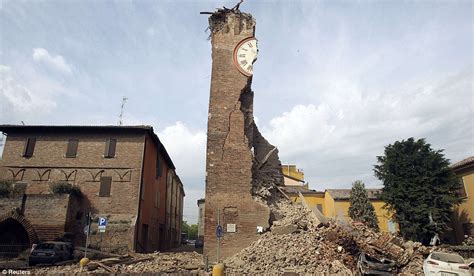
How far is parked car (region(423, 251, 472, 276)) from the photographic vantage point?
33.0 ft

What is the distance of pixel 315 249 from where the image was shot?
11.6 m

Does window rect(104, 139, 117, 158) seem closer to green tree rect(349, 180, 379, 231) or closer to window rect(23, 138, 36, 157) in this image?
window rect(23, 138, 36, 157)

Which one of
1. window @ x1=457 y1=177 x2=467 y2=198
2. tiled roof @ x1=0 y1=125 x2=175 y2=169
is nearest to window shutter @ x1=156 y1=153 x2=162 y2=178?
tiled roof @ x1=0 y1=125 x2=175 y2=169

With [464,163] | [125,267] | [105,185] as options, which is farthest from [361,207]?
[125,267]

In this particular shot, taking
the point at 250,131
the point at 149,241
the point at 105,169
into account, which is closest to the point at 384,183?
the point at 250,131

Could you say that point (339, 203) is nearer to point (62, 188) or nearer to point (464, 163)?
point (464, 163)

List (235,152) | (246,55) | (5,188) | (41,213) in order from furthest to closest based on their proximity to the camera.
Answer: (5,188) → (41,213) → (246,55) → (235,152)

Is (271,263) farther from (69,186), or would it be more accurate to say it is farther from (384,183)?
(384,183)

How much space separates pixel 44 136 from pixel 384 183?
2447 cm

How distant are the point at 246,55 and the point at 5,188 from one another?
16413 millimetres

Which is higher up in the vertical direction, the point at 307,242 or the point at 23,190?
the point at 23,190

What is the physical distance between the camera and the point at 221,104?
15000 millimetres

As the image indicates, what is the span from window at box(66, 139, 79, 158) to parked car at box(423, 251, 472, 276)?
20.1 meters

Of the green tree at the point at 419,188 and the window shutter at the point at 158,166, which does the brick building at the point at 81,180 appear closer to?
the window shutter at the point at 158,166
